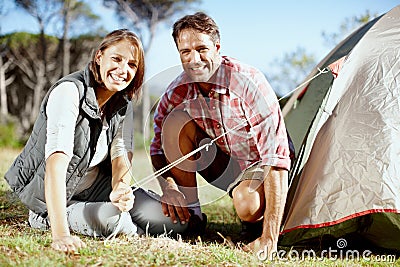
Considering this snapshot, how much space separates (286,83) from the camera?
12.3 m

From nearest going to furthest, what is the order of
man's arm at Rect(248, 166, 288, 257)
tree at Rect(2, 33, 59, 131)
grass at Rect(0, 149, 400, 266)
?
grass at Rect(0, 149, 400, 266) < man's arm at Rect(248, 166, 288, 257) < tree at Rect(2, 33, 59, 131)

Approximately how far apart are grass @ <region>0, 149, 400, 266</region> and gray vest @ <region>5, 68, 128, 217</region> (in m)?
0.17

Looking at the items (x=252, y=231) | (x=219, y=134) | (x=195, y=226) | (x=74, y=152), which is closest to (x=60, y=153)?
(x=74, y=152)

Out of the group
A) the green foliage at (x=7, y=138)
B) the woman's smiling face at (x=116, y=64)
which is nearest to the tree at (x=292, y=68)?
the green foliage at (x=7, y=138)

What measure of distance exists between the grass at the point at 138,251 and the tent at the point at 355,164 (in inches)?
6.3

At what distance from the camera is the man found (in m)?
1.92

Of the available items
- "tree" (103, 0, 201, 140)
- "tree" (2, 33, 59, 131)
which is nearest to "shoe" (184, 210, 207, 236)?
"tree" (2, 33, 59, 131)

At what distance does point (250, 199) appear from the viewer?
78.8 inches

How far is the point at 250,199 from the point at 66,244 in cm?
75

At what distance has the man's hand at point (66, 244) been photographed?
161 cm

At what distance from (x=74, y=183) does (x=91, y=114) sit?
0.29 metres

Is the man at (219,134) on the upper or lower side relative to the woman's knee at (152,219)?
upper

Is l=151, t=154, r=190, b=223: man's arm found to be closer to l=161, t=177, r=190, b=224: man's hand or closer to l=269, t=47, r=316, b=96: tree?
l=161, t=177, r=190, b=224: man's hand

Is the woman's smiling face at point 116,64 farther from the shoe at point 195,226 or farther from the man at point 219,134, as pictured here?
the shoe at point 195,226
